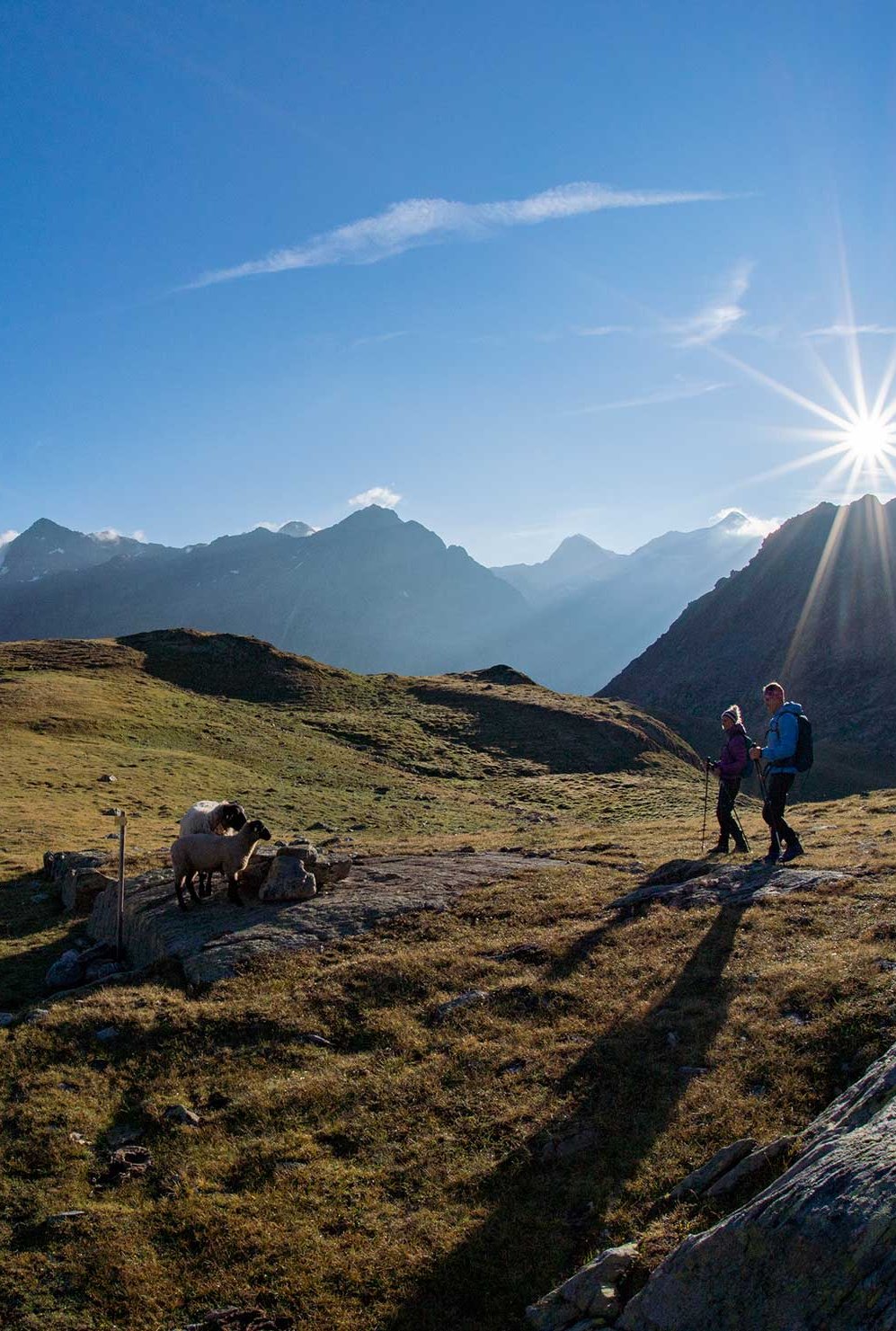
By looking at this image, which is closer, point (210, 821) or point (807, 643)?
point (210, 821)

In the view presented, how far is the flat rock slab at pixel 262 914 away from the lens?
A: 13.4m

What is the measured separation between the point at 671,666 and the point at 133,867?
155209 mm

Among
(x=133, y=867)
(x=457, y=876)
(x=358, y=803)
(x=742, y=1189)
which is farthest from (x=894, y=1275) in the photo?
(x=358, y=803)

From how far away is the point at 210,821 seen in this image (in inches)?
640

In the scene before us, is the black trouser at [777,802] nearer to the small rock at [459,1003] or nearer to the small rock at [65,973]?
the small rock at [459,1003]

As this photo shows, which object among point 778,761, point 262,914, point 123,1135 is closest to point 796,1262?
point 123,1135

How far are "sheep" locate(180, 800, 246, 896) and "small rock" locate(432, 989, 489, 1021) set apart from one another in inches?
265

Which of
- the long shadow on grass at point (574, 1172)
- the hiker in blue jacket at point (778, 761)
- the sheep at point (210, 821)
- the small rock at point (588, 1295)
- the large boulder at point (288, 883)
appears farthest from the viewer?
the sheep at point (210, 821)

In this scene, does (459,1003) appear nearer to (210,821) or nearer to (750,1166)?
(750,1166)

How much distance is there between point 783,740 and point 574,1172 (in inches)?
348

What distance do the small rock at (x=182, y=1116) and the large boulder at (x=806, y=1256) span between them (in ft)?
18.4

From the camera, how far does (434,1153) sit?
845 centimetres

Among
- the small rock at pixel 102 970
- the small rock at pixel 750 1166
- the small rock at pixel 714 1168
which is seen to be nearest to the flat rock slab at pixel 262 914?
the small rock at pixel 102 970

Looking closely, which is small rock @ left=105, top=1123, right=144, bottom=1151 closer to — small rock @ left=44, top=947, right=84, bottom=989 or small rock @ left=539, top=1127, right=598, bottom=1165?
small rock @ left=539, top=1127, right=598, bottom=1165
